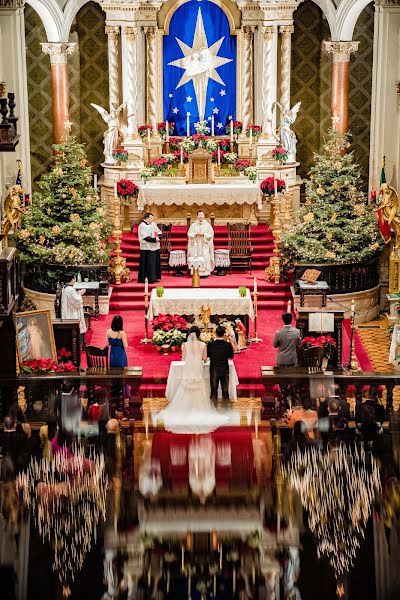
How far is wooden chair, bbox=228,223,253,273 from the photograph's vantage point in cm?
2419

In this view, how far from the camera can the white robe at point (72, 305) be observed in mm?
20047

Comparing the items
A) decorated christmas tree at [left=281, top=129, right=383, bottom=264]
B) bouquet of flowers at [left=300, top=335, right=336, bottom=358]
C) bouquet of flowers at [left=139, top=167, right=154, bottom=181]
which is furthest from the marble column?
bouquet of flowers at [left=300, top=335, right=336, bottom=358]

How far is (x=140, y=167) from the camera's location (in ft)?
86.8

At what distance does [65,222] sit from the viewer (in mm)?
23344

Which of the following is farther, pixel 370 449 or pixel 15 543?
pixel 370 449

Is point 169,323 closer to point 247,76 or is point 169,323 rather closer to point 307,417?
point 307,417

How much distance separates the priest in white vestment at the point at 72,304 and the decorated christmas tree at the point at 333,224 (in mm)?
4565

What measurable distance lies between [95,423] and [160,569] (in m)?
3.52

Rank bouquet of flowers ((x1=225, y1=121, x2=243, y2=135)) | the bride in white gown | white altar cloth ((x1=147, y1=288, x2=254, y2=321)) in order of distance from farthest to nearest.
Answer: bouquet of flowers ((x1=225, y1=121, x2=243, y2=135)), white altar cloth ((x1=147, y1=288, x2=254, y2=321)), the bride in white gown

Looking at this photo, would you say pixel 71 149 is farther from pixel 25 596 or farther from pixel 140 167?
pixel 25 596

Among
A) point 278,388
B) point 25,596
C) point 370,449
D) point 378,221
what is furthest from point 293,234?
point 25,596

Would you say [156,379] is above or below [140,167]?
below

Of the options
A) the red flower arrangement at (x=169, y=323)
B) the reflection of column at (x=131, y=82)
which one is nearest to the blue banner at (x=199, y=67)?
the reflection of column at (x=131, y=82)

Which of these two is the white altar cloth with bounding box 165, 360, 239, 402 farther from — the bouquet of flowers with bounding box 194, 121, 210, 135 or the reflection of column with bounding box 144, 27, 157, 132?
the reflection of column with bounding box 144, 27, 157, 132
